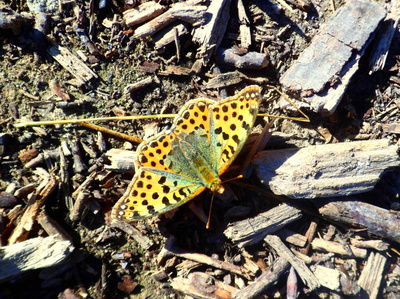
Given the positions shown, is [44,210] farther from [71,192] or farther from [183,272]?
[183,272]

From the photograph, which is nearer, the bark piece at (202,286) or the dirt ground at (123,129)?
the bark piece at (202,286)

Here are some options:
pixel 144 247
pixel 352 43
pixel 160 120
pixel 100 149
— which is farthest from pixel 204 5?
pixel 144 247

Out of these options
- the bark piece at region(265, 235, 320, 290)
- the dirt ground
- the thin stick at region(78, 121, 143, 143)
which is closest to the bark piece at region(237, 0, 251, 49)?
the dirt ground

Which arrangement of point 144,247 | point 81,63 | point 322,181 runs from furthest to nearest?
point 81,63 → point 144,247 → point 322,181

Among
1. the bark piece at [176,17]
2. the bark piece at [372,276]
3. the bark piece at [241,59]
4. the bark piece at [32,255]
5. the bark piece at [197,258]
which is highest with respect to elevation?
the bark piece at [176,17]

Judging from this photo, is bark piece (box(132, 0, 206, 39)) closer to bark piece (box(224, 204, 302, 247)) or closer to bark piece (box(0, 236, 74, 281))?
bark piece (box(224, 204, 302, 247))

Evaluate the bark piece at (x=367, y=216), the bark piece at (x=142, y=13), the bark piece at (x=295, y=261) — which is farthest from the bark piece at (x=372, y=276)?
the bark piece at (x=142, y=13)

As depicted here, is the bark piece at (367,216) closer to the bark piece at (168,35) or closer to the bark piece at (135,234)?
the bark piece at (135,234)
